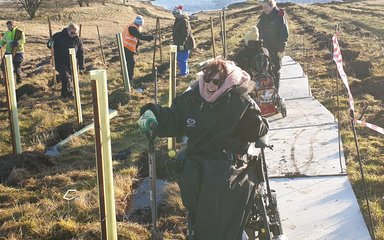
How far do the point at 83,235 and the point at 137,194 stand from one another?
4.20 feet

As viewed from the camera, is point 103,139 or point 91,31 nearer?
point 103,139

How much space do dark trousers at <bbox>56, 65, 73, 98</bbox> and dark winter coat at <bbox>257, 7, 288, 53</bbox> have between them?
13.9 ft

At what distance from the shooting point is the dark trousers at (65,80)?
393 inches

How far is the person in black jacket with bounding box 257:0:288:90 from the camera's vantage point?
859cm

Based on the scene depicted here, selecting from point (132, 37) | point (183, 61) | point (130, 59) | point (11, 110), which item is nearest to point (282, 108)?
point (11, 110)

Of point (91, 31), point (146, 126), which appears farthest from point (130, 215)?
point (91, 31)

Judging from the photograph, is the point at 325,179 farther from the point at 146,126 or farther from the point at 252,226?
the point at 146,126

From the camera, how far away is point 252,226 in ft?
12.1

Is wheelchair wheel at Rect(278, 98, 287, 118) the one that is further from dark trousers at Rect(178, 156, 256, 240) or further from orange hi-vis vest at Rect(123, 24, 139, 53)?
orange hi-vis vest at Rect(123, 24, 139, 53)

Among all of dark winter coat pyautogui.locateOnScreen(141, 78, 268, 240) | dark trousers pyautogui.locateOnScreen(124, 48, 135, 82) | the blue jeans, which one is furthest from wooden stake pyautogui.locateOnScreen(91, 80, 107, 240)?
the blue jeans

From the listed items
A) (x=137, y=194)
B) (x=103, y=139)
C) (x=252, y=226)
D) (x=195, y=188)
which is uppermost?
(x=103, y=139)

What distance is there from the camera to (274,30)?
870cm

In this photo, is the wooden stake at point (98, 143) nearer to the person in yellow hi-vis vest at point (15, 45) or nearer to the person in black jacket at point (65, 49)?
the person in black jacket at point (65, 49)

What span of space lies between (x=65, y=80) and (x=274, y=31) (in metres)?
4.59
